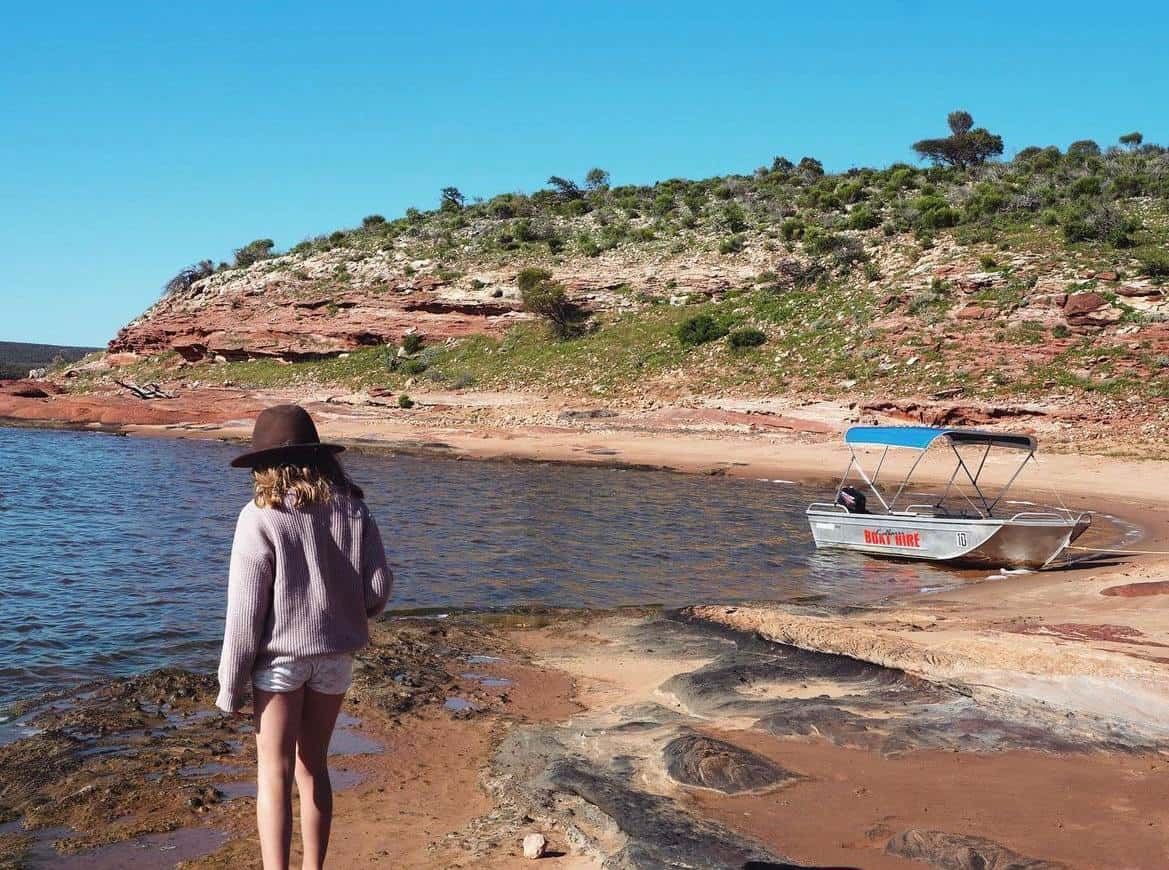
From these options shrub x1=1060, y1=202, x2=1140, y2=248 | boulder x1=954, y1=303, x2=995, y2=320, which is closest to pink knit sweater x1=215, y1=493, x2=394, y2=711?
A: boulder x1=954, y1=303, x2=995, y2=320

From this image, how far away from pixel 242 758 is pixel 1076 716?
5.60 m

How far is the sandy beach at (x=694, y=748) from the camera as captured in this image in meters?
5.30

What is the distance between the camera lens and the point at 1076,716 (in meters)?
6.93

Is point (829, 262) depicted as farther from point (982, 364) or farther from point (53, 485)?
point (53, 485)

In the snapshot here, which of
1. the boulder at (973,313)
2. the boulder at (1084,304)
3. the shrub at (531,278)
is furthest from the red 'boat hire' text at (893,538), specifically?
the shrub at (531,278)

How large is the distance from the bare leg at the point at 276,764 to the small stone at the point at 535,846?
1.38 meters

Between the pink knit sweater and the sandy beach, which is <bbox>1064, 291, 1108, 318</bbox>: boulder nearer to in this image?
the sandy beach

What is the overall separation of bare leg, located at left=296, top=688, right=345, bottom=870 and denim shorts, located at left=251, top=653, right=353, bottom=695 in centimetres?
5

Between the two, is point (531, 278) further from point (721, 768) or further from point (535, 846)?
point (535, 846)

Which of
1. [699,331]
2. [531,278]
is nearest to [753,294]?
[699,331]

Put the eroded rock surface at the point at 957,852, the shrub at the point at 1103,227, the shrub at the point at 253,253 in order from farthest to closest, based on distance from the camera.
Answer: the shrub at the point at 253,253 < the shrub at the point at 1103,227 < the eroded rock surface at the point at 957,852

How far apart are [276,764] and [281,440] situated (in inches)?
51.0

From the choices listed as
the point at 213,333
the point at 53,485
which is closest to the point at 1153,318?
the point at 53,485

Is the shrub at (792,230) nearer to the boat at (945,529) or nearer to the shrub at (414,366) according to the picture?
the shrub at (414,366)
